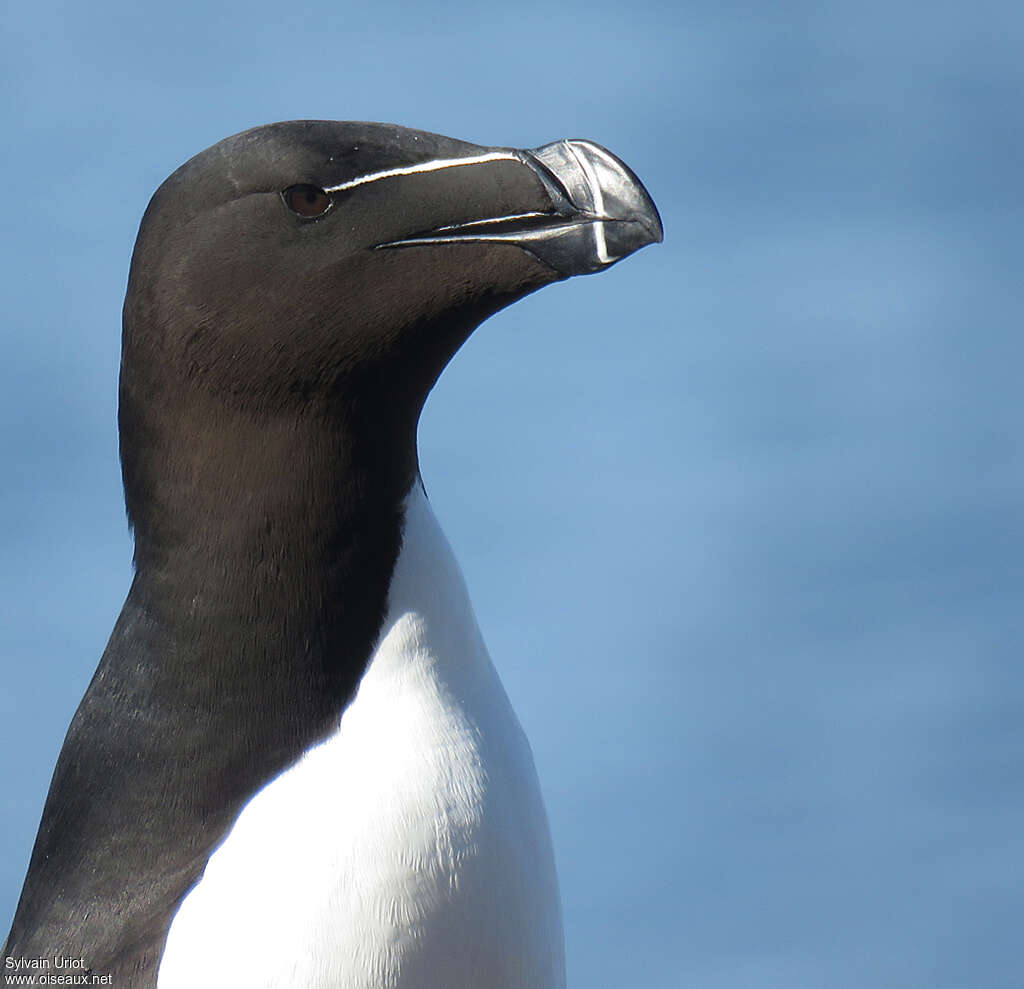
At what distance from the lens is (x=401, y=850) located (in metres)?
2.76

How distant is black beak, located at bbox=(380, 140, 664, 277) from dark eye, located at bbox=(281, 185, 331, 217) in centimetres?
10

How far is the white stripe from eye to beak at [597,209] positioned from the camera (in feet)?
9.06

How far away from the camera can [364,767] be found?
2.78 metres

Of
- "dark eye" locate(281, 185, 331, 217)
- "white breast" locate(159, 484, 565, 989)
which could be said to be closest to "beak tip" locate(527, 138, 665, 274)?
"dark eye" locate(281, 185, 331, 217)

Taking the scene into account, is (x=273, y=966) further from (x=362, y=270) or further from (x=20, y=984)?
(x=362, y=270)

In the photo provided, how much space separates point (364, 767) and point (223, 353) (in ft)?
1.96

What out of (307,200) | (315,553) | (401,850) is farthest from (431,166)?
(401,850)

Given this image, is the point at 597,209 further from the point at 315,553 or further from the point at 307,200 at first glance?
the point at 315,553

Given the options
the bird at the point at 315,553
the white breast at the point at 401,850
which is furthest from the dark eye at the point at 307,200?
the white breast at the point at 401,850

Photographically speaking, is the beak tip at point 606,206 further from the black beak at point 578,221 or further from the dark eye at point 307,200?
the dark eye at point 307,200

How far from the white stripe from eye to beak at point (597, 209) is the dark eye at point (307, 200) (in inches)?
14.0

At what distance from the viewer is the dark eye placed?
284 centimetres

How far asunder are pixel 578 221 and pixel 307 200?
377 mm

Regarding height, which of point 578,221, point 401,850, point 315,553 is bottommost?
point 401,850
